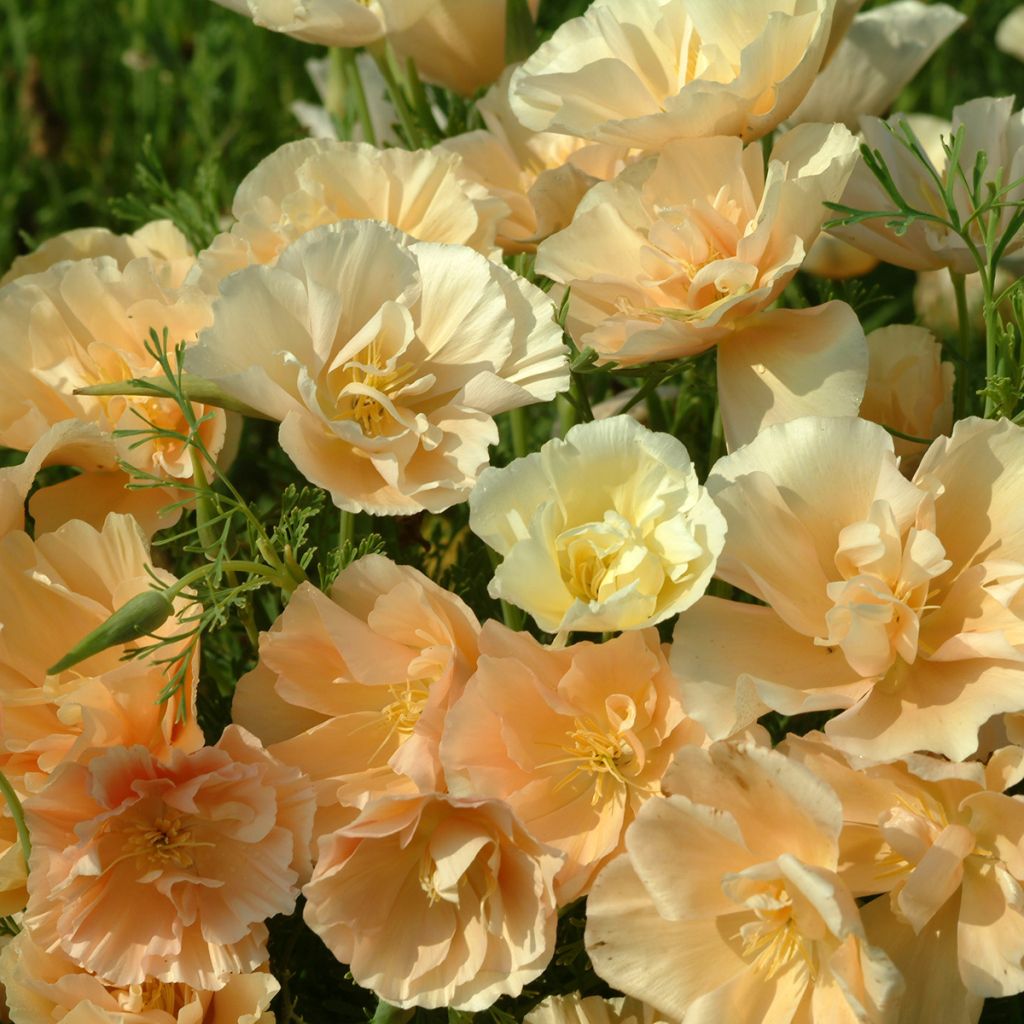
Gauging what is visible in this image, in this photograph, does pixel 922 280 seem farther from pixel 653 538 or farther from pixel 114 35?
pixel 114 35

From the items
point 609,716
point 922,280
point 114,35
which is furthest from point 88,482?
point 114,35

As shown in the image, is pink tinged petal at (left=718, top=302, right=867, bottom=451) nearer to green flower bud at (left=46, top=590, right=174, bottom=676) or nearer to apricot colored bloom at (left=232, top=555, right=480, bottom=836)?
apricot colored bloom at (left=232, top=555, right=480, bottom=836)

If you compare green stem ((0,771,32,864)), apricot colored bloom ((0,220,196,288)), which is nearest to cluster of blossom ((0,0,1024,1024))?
green stem ((0,771,32,864))

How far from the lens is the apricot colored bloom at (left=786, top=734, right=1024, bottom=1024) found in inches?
27.2

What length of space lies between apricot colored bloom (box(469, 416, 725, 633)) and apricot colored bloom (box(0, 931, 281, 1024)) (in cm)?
27

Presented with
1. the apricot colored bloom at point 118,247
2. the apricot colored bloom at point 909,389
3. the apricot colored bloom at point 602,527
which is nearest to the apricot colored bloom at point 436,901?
the apricot colored bloom at point 602,527

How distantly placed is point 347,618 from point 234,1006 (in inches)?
9.0

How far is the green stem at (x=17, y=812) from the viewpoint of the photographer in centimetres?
78

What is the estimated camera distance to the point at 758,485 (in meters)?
0.74

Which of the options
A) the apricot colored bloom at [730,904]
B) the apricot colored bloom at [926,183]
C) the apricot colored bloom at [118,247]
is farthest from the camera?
the apricot colored bloom at [118,247]

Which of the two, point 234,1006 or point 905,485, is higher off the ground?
point 905,485

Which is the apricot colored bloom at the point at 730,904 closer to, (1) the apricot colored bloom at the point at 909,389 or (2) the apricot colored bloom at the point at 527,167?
(1) the apricot colored bloom at the point at 909,389

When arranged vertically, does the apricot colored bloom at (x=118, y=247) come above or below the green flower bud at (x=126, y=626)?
above

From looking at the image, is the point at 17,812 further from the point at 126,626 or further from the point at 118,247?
the point at 118,247
